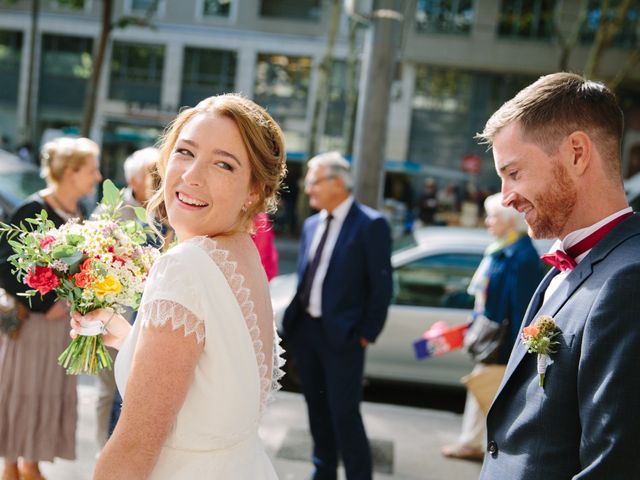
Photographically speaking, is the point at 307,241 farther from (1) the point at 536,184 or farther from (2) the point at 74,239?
(1) the point at 536,184

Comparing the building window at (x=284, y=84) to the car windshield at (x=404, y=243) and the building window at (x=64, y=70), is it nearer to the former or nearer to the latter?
the building window at (x=64, y=70)

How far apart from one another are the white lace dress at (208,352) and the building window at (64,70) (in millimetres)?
31180

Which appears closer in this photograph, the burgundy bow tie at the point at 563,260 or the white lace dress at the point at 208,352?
the white lace dress at the point at 208,352

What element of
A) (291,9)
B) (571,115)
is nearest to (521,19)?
(291,9)

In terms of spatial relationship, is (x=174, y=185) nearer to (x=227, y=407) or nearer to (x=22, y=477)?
(x=227, y=407)

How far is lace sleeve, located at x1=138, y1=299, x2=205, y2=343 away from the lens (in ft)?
5.71

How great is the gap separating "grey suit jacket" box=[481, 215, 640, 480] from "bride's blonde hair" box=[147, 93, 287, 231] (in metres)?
0.85

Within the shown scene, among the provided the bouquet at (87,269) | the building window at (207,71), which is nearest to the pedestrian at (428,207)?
the building window at (207,71)

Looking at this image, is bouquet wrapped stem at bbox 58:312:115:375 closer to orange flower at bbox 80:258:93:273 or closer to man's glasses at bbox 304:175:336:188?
orange flower at bbox 80:258:93:273

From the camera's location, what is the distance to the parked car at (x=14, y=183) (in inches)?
231

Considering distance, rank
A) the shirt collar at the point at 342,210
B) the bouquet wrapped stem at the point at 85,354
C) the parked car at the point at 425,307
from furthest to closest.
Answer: the parked car at the point at 425,307
the shirt collar at the point at 342,210
the bouquet wrapped stem at the point at 85,354

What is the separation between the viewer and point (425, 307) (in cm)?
676

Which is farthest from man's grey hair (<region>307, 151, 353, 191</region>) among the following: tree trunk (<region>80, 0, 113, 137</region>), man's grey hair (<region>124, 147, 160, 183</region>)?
tree trunk (<region>80, 0, 113, 137</region>)

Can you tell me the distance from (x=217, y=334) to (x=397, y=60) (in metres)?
4.44
